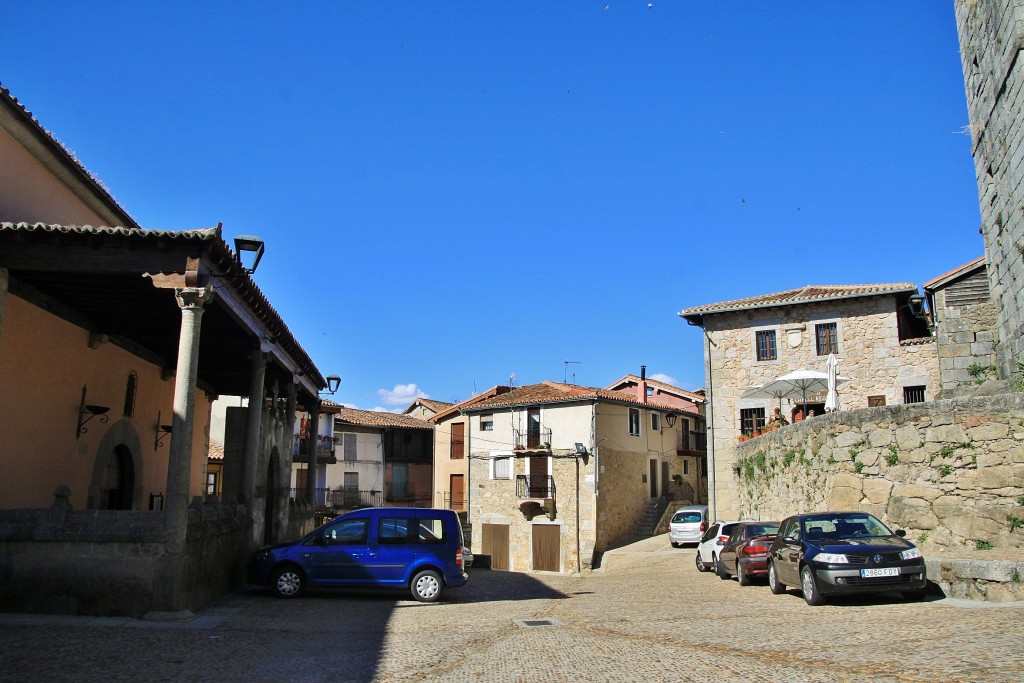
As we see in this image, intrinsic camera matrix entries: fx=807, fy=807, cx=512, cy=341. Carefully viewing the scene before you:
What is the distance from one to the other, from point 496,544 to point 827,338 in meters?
18.0

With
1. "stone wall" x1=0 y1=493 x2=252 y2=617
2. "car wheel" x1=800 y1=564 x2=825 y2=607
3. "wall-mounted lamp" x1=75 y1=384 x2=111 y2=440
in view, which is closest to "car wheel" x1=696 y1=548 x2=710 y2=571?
"car wheel" x1=800 y1=564 x2=825 y2=607

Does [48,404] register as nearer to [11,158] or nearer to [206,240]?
[11,158]

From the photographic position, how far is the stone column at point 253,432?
15.3 m

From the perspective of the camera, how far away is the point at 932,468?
13555mm

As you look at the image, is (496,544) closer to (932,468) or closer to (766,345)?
(766,345)

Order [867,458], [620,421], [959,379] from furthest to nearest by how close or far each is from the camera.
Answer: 1. [620,421]
2. [959,379]
3. [867,458]

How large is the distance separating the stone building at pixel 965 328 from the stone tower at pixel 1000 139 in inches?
107

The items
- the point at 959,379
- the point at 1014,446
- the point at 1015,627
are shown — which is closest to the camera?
the point at 1015,627

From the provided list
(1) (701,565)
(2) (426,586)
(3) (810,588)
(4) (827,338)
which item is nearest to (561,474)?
(4) (827,338)

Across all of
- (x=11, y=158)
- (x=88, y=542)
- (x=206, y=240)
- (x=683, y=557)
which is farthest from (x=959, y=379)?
(x=11, y=158)

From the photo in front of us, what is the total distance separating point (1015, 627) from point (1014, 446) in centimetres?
522

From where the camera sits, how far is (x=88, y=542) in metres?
10.0

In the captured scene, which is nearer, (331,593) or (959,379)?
(331,593)

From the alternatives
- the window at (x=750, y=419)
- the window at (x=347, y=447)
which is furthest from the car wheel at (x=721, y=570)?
the window at (x=347, y=447)
